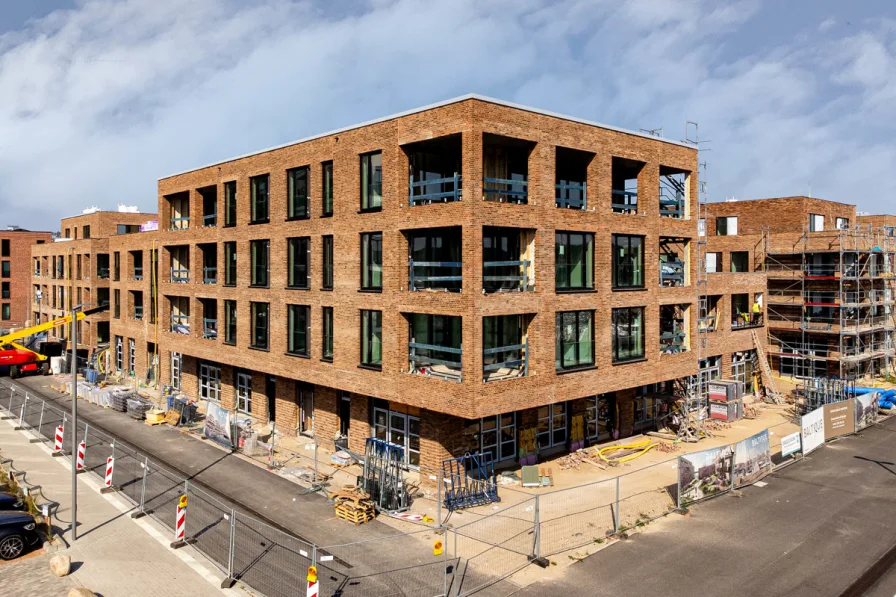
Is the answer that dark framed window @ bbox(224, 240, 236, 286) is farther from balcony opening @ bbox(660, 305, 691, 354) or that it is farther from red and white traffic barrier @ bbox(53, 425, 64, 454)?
balcony opening @ bbox(660, 305, 691, 354)

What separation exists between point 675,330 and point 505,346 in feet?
41.2

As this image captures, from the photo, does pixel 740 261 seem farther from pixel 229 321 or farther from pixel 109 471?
pixel 109 471

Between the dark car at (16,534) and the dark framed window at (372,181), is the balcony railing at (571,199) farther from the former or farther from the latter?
the dark car at (16,534)

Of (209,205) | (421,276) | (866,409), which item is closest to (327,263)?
(421,276)

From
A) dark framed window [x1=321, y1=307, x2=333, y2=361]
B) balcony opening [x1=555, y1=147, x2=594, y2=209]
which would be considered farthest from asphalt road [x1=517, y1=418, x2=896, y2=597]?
dark framed window [x1=321, y1=307, x2=333, y2=361]

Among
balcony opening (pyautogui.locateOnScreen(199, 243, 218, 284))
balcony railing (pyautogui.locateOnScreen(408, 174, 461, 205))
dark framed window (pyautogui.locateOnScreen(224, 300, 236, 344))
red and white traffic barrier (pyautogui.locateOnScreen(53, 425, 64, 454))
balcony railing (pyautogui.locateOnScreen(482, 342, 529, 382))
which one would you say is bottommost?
red and white traffic barrier (pyautogui.locateOnScreen(53, 425, 64, 454))

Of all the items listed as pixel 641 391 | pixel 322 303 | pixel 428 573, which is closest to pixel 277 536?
pixel 428 573

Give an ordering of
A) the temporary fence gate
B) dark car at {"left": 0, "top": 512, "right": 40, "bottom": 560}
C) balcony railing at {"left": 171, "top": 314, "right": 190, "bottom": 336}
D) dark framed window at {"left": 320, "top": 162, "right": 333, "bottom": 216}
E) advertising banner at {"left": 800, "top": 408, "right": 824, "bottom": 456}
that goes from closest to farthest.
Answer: dark car at {"left": 0, "top": 512, "right": 40, "bottom": 560} → the temporary fence gate → dark framed window at {"left": 320, "top": 162, "right": 333, "bottom": 216} → advertising banner at {"left": 800, "top": 408, "right": 824, "bottom": 456} → balcony railing at {"left": 171, "top": 314, "right": 190, "bottom": 336}

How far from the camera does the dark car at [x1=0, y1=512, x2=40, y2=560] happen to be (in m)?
16.8

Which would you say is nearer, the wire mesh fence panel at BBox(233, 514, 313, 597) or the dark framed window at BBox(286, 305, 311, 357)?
the wire mesh fence panel at BBox(233, 514, 313, 597)

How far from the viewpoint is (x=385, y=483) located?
69.2 ft

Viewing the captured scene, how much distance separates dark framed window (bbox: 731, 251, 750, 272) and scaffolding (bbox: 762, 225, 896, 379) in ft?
4.57

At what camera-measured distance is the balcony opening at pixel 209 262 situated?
1398 inches

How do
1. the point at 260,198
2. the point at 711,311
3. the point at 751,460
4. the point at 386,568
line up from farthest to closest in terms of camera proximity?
the point at 711,311 < the point at 260,198 < the point at 751,460 < the point at 386,568
